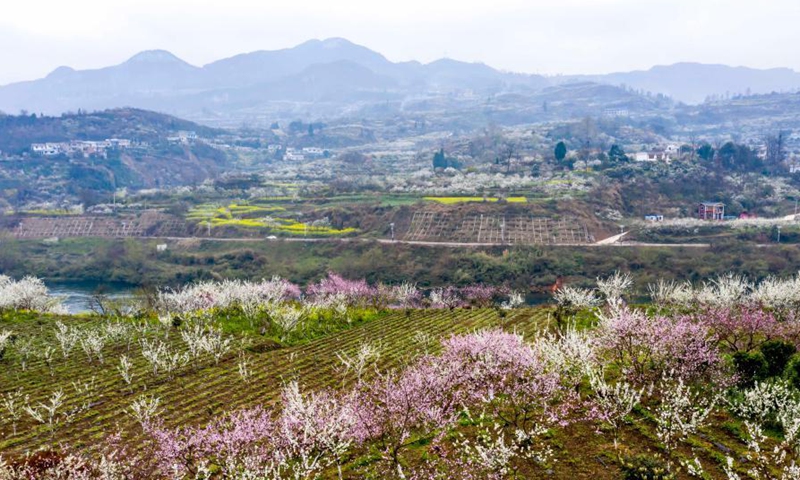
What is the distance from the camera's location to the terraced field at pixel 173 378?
19.6 m

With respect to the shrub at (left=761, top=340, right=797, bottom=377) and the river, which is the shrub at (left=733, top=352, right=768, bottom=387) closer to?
the shrub at (left=761, top=340, right=797, bottom=377)

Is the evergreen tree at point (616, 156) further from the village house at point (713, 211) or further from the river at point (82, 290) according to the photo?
the river at point (82, 290)

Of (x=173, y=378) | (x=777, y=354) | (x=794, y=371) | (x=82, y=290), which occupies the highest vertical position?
(x=777, y=354)

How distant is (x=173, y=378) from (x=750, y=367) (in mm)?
20774

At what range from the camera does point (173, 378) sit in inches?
978

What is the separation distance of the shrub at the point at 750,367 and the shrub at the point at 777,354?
25 cm

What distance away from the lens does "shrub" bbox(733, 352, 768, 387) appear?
18719 mm

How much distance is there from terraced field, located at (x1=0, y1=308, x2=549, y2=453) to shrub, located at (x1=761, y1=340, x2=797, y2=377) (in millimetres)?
12244

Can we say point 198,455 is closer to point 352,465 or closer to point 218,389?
point 352,465

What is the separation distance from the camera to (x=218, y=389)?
23.3m

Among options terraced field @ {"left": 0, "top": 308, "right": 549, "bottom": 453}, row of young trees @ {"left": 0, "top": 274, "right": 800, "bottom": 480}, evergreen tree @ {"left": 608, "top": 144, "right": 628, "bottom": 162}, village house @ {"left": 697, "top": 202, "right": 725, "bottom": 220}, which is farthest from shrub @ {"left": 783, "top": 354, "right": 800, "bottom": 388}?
evergreen tree @ {"left": 608, "top": 144, "right": 628, "bottom": 162}

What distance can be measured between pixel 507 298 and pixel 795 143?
175658mm

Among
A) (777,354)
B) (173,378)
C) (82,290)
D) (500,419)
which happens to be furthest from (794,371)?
(82,290)

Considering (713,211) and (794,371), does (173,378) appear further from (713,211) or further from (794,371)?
(713,211)
